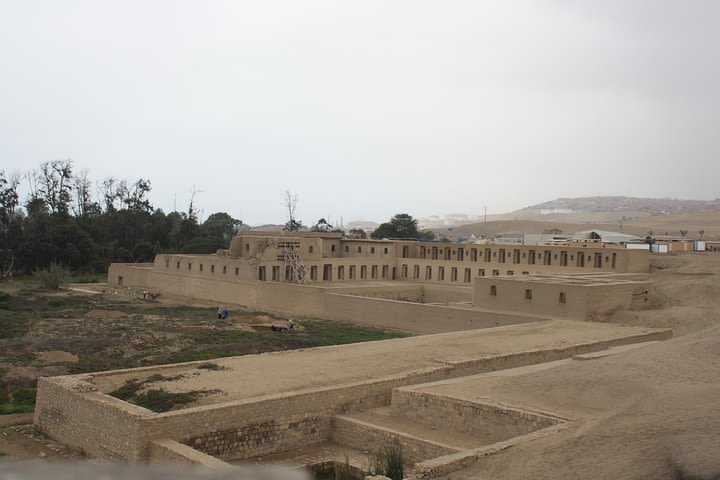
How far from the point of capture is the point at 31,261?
51000 millimetres

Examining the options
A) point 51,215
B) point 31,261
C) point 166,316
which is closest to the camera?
point 166,316

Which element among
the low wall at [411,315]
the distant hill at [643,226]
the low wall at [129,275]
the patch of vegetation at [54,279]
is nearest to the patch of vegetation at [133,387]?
the low wall at [411,315]

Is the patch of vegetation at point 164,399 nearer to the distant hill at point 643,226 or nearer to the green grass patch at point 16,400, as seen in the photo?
the green grass patch at point 16,400

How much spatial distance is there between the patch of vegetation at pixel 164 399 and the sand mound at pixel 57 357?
22.8 feet

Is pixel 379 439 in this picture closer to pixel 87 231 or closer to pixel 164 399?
pixel 164 399

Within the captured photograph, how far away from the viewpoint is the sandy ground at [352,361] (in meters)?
14.6

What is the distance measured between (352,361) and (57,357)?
8.66 meters

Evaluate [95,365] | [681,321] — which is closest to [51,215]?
[95,365]

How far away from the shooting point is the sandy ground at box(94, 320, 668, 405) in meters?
14.6

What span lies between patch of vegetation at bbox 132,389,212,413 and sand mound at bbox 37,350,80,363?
695 centimetres

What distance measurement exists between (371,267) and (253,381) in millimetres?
28518

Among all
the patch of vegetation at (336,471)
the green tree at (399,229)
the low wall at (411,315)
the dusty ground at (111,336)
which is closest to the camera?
the patch of vegetation at (336,471)

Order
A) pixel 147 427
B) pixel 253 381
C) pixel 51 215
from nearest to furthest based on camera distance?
pixel 147 427 < pixel 253 381 < pixel 51 215

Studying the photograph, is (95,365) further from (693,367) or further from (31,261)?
(31,261)
